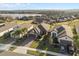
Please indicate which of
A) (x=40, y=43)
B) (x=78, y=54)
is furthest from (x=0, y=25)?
(x=78, y=54)

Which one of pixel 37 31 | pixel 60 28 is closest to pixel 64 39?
pixel 60 28

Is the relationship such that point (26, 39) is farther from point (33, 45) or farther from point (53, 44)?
point (53, 44)

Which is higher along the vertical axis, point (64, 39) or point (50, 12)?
point (50, 12)

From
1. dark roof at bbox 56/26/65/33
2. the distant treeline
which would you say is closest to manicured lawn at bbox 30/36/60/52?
dark roof at bbox 56/26/65/33

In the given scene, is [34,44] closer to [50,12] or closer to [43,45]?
[43,45]

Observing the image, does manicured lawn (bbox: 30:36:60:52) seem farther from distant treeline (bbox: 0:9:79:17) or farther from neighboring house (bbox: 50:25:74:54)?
distant treeline (bbox: 0:9:79:17)

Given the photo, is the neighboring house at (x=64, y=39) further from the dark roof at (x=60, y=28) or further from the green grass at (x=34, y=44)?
the green grass at (x=34, y=44)

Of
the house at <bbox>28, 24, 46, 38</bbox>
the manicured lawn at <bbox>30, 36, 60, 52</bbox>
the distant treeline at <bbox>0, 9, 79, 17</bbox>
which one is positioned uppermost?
the distant treeline at <bbox>0, 9, 79, 17</bbox>

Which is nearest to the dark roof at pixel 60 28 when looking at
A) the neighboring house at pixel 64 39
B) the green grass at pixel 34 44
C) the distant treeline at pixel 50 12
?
the neighboring house at pixel 64 39
